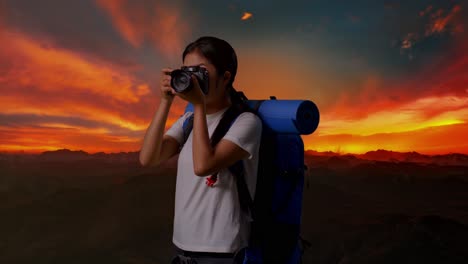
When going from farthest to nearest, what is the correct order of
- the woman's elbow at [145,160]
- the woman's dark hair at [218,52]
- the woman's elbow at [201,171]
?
1. the woman's elbow at [145,160]
2. the woman's dark hair at [218,52]
3. the woman's elbow at [201,171]

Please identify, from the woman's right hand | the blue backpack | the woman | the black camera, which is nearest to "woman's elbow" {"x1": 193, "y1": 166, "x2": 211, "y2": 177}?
the woman

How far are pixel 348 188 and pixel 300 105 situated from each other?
42609mm

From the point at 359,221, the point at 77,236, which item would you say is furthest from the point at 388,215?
the point at 77,236

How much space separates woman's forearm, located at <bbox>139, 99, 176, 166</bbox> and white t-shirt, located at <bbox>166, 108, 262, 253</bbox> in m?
0.26

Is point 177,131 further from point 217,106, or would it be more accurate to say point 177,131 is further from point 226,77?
point 226,77

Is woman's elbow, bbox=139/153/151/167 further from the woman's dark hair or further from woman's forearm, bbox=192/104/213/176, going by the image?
the woman's dark hair

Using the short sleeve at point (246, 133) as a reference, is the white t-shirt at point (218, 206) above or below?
below

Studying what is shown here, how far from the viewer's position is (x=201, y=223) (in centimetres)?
241

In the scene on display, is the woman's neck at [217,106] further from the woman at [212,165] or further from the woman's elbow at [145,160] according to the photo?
the woman's elbow at [145,160]

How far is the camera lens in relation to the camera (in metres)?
2.43

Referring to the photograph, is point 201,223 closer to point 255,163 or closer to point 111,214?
point 255,163

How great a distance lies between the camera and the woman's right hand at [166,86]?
2658mm

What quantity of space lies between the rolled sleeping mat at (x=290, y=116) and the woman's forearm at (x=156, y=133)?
0.55m

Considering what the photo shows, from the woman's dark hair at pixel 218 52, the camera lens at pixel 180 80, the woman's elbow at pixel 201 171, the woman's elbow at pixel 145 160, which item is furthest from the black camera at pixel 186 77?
the woman's elbow at pixel 145 160
